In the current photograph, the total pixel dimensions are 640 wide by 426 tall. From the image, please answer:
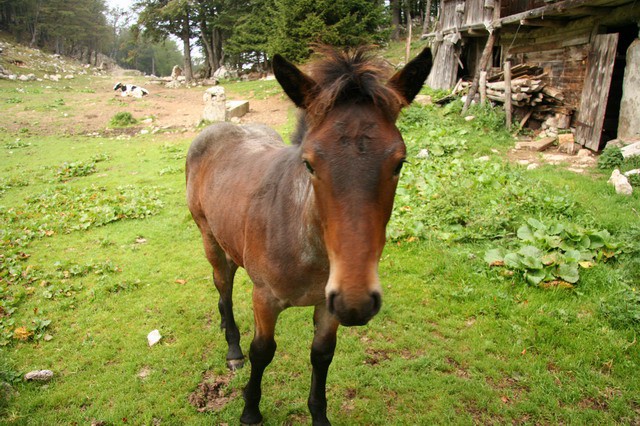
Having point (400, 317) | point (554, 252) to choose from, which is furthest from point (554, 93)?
point (400, 317)

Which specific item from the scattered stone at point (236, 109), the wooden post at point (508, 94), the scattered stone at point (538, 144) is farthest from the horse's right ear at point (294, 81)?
the scattered stone at point (236, 109)

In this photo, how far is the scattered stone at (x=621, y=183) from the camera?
6.39 meters

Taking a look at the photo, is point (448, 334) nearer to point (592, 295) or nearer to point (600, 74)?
point (592, 295)

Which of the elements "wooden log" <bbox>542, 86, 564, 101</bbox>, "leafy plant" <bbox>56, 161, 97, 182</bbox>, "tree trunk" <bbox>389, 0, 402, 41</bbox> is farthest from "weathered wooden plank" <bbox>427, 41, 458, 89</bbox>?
"leafy plant" <bbox>56, 161, 97, 182</bbox>

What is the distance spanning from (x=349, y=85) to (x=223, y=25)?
3276cm

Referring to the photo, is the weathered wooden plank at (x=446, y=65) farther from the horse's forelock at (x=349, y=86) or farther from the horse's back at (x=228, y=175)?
the horse's forelock at (x=349, y=86)

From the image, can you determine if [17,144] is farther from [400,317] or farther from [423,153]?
[400,317]

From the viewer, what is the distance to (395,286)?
475 centimetres

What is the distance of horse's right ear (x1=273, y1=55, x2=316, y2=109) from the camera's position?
188 cm

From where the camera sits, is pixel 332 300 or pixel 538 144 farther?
pixel 538 144

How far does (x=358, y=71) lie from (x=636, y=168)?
320 inches

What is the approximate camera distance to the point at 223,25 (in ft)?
98.2

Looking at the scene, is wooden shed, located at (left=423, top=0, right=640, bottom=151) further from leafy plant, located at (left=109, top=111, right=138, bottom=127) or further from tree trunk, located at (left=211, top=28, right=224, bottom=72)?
tree trunk, located at (left=211, top=28, right=224, bottom=72)

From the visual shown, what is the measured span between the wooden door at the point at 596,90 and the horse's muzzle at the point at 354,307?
9872 millimetres
